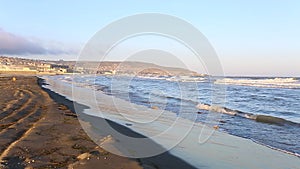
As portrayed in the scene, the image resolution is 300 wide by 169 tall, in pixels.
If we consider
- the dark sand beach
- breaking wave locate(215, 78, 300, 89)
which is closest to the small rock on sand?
the dark sand beach

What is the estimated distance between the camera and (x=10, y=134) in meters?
9.46

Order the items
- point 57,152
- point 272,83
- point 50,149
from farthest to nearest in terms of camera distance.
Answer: point 272,83
point 50,149
point 57,152

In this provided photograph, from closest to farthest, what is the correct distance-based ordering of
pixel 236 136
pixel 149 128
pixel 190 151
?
pixel 190 151
pixel 236 136
pixel 149 128

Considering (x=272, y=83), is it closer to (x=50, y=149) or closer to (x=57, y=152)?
(x=50, y=149)

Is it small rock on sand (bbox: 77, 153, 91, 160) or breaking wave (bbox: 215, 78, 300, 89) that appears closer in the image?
small rock on sand (bbox: 77, 153, 91, 160)

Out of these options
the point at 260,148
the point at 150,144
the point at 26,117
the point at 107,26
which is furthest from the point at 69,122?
the point at 260,148

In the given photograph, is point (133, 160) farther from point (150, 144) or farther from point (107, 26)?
point (107, 26)

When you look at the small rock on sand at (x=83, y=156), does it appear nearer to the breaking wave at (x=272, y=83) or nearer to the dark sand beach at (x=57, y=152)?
the dark sand beach at (x=57, y=152)

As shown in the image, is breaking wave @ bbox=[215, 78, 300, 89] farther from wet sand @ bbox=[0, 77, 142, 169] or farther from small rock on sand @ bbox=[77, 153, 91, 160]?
small rock on sand @ bbox=[77, 153, 91, 160]

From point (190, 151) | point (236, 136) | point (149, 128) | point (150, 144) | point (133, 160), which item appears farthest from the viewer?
point (149, 128)

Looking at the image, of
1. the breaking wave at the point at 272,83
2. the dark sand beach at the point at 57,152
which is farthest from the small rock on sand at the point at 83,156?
the breaking wave at the point at 272,83

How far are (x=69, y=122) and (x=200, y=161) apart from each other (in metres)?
6.43

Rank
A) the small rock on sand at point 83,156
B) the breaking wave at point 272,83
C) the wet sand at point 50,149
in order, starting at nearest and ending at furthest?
1. the wet sand at point 50,149
2. the small rock on sand at point 83,156
3. the breaking wave at point 272,83

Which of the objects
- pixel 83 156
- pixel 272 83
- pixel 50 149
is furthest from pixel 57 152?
pixel 272 83
